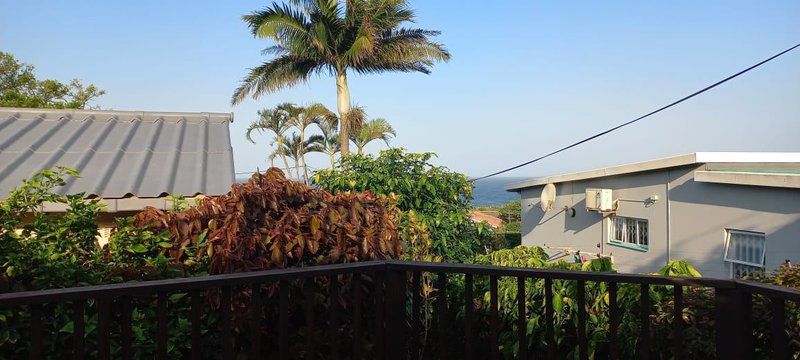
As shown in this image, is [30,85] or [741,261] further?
[30,85]

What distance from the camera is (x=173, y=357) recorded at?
99.3 inches

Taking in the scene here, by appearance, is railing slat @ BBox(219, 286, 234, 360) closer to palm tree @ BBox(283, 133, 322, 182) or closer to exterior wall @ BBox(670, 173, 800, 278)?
exterior wall @ BBox(670, 173, 800, 278)

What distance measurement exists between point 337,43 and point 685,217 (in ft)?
29.6

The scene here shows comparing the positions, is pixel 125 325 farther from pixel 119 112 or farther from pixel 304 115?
pixel 304 115

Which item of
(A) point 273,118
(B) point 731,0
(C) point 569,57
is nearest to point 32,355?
(B) point 731,0

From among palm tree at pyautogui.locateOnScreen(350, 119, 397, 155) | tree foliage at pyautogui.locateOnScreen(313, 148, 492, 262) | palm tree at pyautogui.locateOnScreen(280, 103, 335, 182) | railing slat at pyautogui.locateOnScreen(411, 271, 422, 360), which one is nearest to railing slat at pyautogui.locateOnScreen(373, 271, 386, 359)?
railing slat at pyautogui.locateOnScreen(411, 271, 422, 360)

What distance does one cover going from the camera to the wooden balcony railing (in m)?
1.77

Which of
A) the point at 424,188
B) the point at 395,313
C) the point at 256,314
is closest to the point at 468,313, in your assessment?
the point at 395,313

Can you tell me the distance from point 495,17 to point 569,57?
4246 mm

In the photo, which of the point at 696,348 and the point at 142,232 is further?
the point at 142,232

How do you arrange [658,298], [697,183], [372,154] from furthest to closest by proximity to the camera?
[697,183] → [372,154] → [658,298]

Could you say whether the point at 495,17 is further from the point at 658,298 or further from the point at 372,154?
the point at 658,298

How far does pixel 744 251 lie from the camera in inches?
353

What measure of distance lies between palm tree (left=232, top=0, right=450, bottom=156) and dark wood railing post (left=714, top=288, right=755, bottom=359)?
11.5 meters
